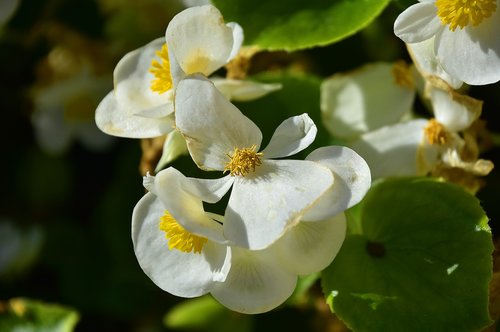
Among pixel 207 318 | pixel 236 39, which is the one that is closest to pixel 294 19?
pixel 236 39

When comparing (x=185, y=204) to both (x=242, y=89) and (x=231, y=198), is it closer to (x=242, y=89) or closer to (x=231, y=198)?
(x=231, y=198)

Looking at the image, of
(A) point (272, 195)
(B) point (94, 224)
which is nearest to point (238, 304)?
(A) point (272, 195)

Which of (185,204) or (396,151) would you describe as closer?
(185,204)

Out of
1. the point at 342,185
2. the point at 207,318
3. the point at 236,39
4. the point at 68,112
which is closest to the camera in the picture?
the point at 342,185

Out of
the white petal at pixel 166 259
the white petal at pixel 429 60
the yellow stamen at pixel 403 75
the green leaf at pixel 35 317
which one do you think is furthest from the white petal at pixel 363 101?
the green leaf at pixel 35 317

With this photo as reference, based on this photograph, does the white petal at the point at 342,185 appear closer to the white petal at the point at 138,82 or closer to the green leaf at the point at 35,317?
the white petal at the point at 138,82

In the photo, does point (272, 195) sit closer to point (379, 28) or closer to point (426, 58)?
point (426, 58)

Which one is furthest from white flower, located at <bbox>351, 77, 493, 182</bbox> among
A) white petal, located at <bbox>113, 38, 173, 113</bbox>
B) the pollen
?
white petal, located at <bbox>113, 38, 173, 113</bbox>

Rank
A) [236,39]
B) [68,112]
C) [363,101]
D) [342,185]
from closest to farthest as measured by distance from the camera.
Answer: [342,185], [236,39], [363,101], [68,112]
